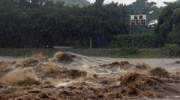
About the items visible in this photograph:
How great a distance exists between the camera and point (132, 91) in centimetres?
1645

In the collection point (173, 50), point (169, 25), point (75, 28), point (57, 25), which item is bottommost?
point (173, 50)

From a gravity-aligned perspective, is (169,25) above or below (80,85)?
below

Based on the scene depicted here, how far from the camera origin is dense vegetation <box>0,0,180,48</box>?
61812mm

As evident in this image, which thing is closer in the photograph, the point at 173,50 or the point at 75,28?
the point at 173,50

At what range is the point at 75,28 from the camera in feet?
206

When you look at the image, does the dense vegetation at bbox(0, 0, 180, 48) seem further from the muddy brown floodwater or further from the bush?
the muddy brown floodwater

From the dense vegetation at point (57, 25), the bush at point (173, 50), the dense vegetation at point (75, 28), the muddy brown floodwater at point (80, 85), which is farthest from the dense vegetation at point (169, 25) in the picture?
the muddy brown floodwater at point (80, 85)

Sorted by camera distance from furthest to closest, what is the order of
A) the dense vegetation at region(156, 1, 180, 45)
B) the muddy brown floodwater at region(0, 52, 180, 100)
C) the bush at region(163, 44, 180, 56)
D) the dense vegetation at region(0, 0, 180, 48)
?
the dense vegetation at region(0, 0, 180, 48)
the dense vegetation at region(156, 1, 180, 45)
the bush at region(163, 44, 180, 56)
the muddy brown floodwater at region(0, 52, 180, 100)

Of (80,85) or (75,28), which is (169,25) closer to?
(75,28)

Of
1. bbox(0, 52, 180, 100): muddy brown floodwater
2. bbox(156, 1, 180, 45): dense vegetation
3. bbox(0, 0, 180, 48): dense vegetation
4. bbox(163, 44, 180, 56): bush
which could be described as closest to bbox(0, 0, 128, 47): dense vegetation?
bbox(0, 0, 180, 48): dense vegetation

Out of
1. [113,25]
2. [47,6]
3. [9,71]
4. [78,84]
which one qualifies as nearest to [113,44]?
[113,25]

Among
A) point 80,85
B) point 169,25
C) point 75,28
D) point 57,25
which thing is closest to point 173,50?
point 169,25

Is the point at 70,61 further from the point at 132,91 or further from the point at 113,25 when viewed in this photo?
the point at 113,25

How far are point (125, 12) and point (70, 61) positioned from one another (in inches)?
1663
